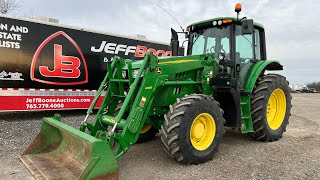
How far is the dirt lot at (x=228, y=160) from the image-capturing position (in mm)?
4492

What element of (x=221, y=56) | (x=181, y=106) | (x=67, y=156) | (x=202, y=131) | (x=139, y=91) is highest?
(x=221, y=56)

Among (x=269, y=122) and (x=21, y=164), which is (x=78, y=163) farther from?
(x=269, y=122)

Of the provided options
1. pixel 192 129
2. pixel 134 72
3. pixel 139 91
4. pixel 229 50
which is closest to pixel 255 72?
pixel 229 50

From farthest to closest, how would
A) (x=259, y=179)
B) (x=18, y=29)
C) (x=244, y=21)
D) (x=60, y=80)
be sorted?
(x=60, y=80) → (x=18, y=29) → (x=244, y=21) → (x=259, y=179)

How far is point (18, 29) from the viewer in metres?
8.69

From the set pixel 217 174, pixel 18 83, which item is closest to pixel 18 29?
pixel 18 83

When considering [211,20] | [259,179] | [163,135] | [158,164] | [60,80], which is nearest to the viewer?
[259,179]

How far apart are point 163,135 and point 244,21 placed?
98.1 inches

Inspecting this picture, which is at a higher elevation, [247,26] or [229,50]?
[247,26]

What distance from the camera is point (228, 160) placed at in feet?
16.9

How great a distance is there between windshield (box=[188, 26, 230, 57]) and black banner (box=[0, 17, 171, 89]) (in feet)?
15.0

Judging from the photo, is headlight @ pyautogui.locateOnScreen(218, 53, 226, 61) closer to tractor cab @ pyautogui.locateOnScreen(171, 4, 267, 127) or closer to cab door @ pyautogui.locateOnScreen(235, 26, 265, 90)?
tractor cab @ pyautogui.locateOnScreen(171, 4, 267, 127)

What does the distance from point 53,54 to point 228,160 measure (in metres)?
6.51

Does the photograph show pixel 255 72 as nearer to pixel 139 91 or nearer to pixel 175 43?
pixel 175 43
